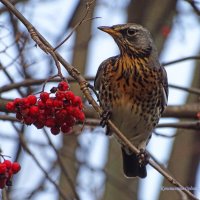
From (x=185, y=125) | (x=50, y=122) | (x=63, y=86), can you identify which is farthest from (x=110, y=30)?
(x=50, y=122)

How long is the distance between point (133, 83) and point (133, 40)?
0.35 meters

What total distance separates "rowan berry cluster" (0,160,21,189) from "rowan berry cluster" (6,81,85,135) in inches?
10.9

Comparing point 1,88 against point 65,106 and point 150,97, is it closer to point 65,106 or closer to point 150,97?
point 150,97

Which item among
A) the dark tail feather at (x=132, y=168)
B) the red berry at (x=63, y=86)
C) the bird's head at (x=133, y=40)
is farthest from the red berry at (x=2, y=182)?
the dark tail feather at (x=132, y=168)

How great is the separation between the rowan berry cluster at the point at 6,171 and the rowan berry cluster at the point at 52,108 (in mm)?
276

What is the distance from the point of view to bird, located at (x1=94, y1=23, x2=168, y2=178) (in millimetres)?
4875

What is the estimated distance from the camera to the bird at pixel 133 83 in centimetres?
488

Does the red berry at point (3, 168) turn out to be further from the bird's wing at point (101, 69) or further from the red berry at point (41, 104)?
the bird's wing at point (101, 69)

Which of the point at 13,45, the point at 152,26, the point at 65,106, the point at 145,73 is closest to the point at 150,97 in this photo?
the point at 145,73

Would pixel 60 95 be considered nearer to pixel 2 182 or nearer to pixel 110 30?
pixel 2 182

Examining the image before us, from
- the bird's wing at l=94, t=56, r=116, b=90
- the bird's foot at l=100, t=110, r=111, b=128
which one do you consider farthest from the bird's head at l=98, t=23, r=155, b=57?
the bird's foot at l=100, t=110, r=111, b=128

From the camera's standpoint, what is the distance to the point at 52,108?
10.6 feet

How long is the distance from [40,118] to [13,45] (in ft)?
6.22

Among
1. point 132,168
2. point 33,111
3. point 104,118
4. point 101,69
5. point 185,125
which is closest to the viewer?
point 33,111
